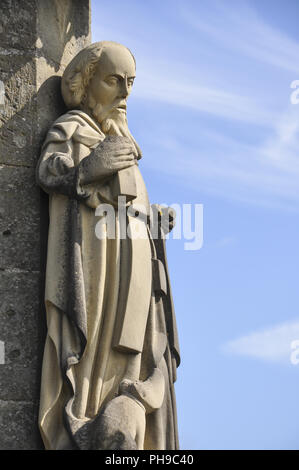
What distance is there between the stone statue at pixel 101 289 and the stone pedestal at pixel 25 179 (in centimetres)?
18

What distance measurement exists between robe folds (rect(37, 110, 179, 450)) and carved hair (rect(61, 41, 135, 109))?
1.24 ft

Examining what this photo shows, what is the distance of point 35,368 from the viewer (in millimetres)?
10414

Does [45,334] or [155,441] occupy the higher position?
[45,334]

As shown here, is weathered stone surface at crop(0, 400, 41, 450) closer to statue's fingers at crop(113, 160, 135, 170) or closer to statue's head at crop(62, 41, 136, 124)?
statue's fingers at crop(113, 160, 135, 170)

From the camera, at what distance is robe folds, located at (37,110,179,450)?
33.3ft

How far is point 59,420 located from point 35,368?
0.52 metres

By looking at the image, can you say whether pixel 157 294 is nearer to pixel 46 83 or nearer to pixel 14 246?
pixel 14 246

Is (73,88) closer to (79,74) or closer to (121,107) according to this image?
(79,74)

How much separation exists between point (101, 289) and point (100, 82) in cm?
194

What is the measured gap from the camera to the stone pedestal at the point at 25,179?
33.8ft

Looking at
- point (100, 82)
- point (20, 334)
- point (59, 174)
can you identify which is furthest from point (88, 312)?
point (100, 82)
